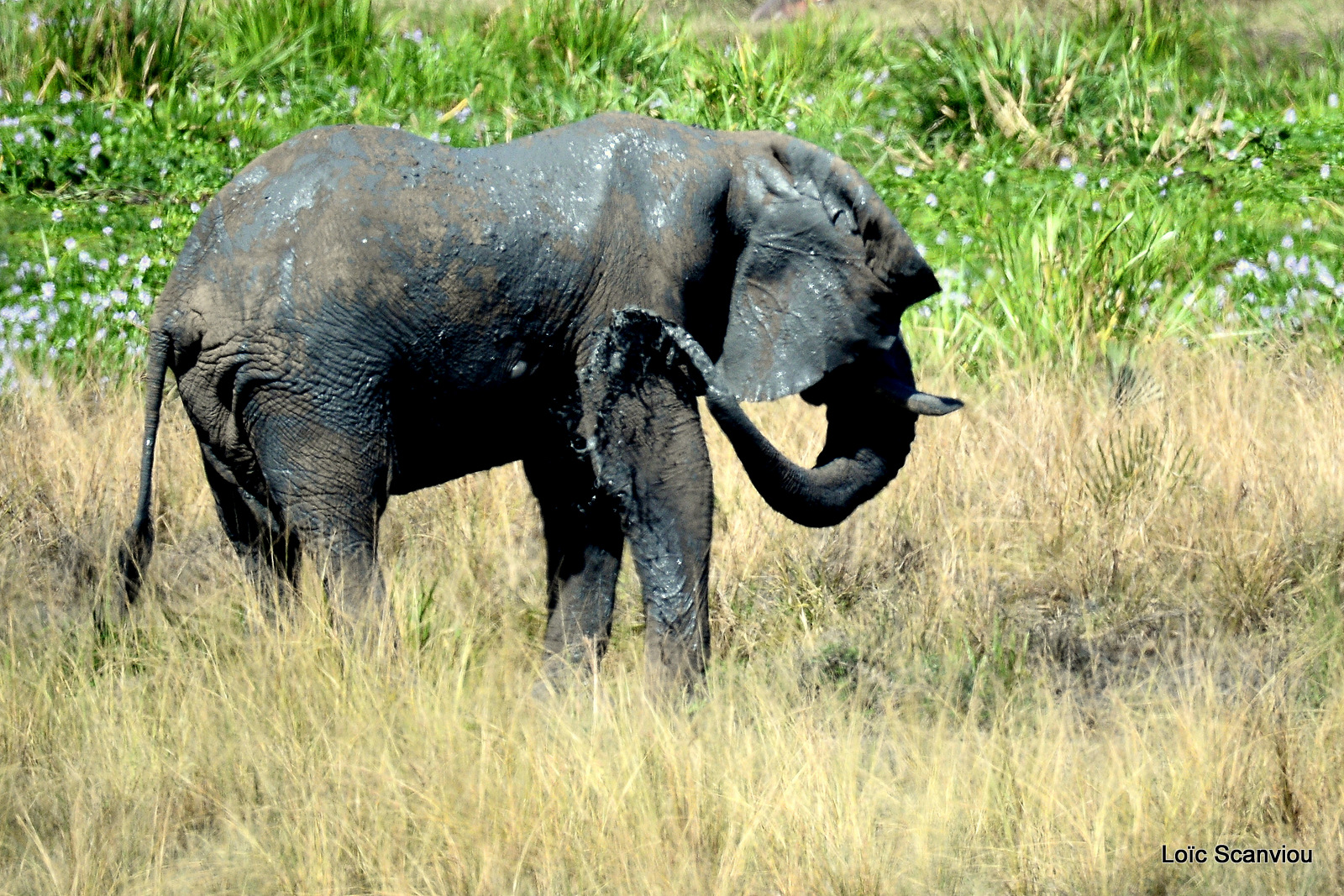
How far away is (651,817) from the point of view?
3543mm

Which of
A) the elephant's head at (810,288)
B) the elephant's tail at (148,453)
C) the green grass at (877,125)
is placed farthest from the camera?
the green grass at (877,125)

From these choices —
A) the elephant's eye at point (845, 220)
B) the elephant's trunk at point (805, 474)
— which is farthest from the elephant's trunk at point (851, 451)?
the elephant's eye at point (845, 220)

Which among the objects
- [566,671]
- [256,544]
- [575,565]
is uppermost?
[256,544]

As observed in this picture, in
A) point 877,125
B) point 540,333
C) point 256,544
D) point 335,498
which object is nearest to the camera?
point 335,498

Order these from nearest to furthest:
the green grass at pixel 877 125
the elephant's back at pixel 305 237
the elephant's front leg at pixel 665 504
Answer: the elephant's back at pixel 305 237
the elephant's front leg at pixel 665 504
the green grass at pixel 877 125

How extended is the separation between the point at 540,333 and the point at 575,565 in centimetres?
90

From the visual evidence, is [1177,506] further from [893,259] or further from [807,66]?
[807,66]

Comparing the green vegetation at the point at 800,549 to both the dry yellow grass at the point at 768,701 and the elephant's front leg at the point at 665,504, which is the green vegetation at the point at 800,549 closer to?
the dry yellow grass at the point at 768,701

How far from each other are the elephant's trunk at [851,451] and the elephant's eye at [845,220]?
1.19 feet

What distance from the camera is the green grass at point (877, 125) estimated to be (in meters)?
7.85

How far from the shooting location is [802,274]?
448cm

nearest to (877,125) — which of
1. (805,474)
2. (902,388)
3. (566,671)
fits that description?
(902,388)

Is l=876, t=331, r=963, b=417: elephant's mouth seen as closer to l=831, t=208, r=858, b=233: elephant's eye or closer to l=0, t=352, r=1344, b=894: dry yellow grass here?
l=831, t=208, r=858, b=233: elephant's eye

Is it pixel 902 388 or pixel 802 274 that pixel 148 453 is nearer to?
pixel 802 274
